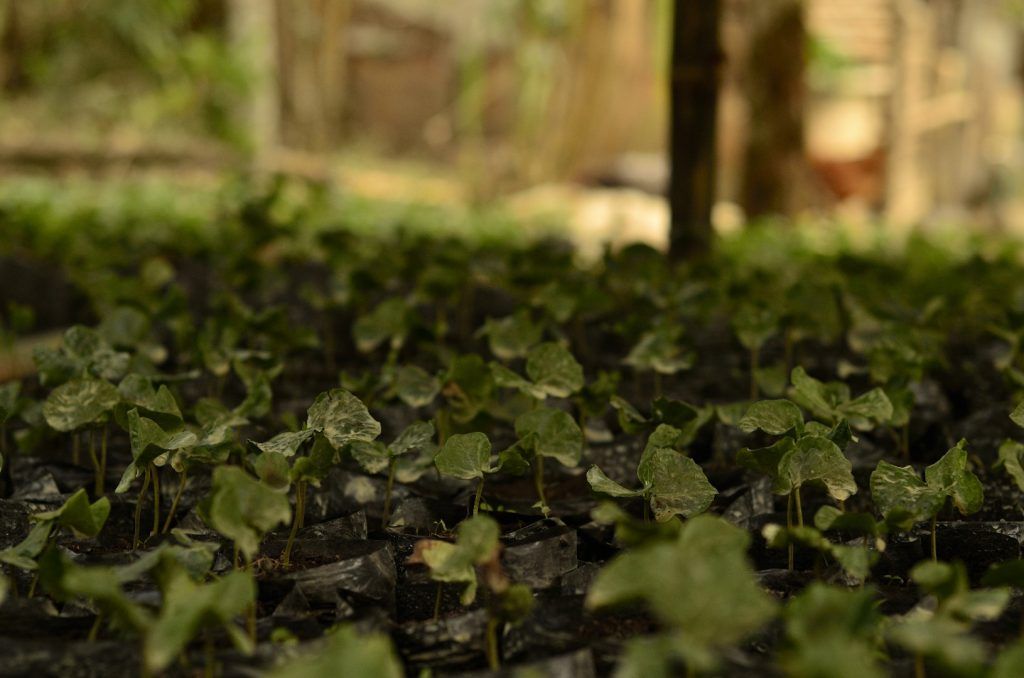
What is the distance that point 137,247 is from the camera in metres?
3.37

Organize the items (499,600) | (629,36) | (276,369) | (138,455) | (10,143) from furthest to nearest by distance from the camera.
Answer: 1. (629,36)
2. (10,143)
3. (276,369)
4. (138,455)
5. (499,600)

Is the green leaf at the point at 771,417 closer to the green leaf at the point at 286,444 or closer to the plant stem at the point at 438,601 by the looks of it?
Answer: the plant stem at the point at 438,601

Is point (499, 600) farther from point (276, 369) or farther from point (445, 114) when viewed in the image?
point (445, 114)

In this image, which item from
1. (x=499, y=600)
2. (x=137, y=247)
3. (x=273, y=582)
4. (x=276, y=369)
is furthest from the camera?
(x=137, y=247)

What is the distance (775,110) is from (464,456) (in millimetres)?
6285

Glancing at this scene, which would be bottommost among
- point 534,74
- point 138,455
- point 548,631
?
point 548,631

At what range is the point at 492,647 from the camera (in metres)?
0.92

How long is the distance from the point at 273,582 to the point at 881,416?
2.50ft

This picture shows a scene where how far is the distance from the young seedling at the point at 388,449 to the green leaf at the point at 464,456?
2.1 inches

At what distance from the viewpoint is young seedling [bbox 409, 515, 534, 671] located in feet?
2.98

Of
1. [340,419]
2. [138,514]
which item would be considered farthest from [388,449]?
[138,514]

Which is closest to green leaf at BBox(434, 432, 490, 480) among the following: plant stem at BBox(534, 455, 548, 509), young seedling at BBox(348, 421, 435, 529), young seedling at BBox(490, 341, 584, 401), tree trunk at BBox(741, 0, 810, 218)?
young seedling at BBox(348, 421, 435, 529)

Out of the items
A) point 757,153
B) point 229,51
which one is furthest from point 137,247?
point 229,51

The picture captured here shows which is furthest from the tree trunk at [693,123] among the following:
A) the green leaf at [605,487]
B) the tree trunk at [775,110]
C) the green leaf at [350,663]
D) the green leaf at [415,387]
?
the tree trunk at [775,110]
